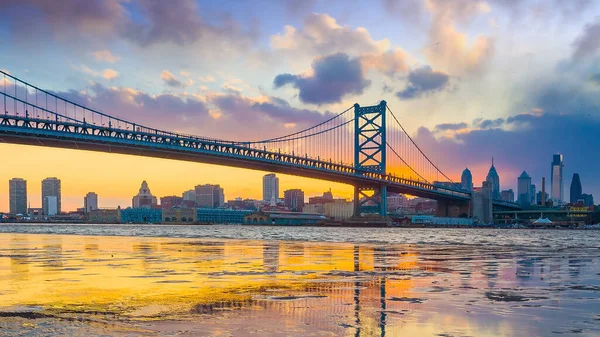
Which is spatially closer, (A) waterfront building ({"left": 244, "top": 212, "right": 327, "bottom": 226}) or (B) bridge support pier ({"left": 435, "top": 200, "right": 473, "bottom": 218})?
(B) bridge support pier ({"left": 435, "top": 200, "right": 473, "bottom": 218})

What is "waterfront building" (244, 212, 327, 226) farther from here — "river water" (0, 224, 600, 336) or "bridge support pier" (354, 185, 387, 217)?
"river water" (0, 224, 600, 336)

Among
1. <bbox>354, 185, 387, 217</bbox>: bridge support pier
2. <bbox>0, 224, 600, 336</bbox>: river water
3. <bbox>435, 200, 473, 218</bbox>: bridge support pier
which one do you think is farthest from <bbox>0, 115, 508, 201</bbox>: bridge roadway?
<bbox>0, 224, 600, 336</bbox>: river water

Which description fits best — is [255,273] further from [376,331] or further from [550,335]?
Answer: [550,335]

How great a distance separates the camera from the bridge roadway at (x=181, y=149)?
71.4 metres

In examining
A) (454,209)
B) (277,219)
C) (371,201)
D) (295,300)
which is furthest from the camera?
(277,219)

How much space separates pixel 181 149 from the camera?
275ft

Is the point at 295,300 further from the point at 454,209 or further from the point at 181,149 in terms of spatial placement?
the point at 454,209

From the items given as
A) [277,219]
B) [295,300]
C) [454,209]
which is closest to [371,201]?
[454,209]

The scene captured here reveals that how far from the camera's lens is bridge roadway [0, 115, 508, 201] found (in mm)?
71438

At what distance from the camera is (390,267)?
2170cm

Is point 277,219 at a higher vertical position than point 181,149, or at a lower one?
lower

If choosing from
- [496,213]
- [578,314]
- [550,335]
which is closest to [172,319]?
[550,335]

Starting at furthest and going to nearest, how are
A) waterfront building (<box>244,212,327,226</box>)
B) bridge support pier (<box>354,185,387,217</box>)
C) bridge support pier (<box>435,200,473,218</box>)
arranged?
1. waterfront building (<box>244,212,327,226</box>)
2. bridge support pier (<box>435,200,473,218</box>)
3. bridge support pier (<box>354,185,387,217</box>)

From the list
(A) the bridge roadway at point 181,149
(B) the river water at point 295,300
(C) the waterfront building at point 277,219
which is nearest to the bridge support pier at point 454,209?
(A) the bridge roadway at point 181,149
